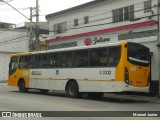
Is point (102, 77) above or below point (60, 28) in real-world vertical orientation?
below

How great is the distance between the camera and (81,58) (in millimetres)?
19547

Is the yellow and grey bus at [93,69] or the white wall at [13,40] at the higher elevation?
the white wall at [13,40]

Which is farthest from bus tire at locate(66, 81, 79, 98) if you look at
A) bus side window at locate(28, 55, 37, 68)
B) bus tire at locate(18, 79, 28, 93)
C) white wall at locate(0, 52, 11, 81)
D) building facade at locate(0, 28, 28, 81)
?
white wall at locate(0, 52, 11, 81)

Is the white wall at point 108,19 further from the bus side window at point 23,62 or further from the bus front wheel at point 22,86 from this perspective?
the bus front wheel at point 22,86

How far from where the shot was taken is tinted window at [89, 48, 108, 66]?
59.2 ft

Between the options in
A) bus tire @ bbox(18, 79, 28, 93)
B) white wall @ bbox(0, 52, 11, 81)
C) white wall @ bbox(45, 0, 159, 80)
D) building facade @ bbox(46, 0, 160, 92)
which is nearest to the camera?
white wall @ bbox(45, 0, 159, 80)

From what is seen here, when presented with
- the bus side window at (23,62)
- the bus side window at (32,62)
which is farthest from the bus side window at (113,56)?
the bus side window at (23,62)

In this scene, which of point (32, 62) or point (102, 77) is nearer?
point (102, 77)

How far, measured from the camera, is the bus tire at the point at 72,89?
1985 cm

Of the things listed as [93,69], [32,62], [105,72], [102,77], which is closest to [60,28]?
[32,62]

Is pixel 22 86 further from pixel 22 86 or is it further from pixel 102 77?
pixel 102 77

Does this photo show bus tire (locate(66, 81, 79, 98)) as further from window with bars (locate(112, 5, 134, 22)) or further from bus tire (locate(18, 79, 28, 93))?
window with bars (locate(112, 5, 134, 22))

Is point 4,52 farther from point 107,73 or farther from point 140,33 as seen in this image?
point 107,73

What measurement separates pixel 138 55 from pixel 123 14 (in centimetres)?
958
